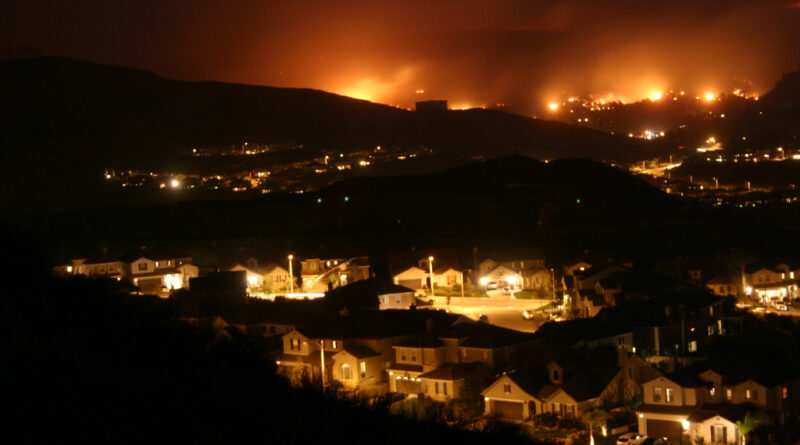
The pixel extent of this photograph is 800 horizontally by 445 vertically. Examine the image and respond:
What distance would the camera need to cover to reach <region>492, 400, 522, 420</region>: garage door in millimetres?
9195

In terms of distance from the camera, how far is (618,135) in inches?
1870

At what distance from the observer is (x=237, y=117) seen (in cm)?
4584

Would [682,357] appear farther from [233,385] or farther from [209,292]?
[233,385]

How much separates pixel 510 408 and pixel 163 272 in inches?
413

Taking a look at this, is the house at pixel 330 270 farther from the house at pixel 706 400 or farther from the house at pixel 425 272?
the house at pixel 706 400

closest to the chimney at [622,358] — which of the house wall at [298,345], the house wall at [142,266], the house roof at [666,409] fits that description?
the house roof at [666,409]

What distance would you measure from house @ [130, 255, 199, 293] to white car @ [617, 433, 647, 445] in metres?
10.1

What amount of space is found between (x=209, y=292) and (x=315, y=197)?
13.7m

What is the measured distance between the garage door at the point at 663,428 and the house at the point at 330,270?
8.92 meters

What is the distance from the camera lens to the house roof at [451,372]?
10.1m

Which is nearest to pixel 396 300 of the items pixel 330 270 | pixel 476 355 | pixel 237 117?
pixel 330 270

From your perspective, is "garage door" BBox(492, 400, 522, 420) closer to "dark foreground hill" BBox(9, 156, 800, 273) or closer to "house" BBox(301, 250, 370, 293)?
"house" BBox(301, 250, 370, 293)

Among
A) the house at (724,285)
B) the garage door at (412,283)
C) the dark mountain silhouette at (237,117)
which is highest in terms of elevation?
the dark mountain silhouette at (237,117)

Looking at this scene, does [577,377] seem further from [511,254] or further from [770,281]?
[511,254]
